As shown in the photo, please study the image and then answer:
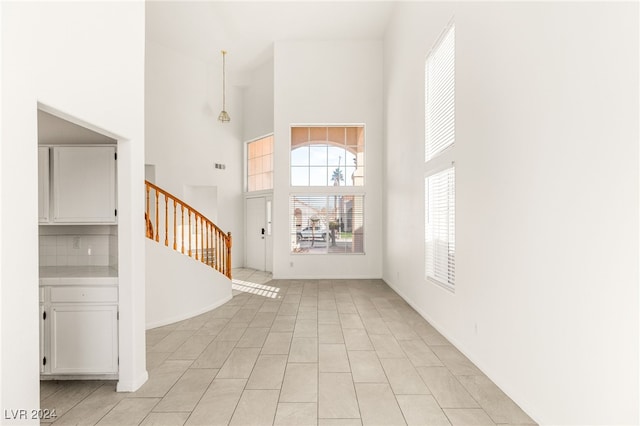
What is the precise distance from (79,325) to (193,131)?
6443mm

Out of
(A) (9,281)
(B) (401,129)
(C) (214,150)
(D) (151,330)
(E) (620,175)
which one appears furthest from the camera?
(C) (214,150)

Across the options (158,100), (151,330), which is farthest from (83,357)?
(158,100)

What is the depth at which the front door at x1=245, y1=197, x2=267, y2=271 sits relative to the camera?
9.35 m

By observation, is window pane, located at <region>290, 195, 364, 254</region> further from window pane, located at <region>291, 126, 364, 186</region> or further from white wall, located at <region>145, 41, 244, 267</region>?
white wall, located at <region>145, 41, 244, 267</region>

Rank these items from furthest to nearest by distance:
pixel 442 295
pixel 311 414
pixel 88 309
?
pixel 442 295, pixel 88 309, pixel 311 414

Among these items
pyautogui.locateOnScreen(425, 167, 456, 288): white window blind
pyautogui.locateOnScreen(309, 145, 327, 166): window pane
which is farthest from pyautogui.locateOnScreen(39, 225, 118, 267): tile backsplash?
pyautogui.locateOnScreen(309, 145, 327, 166): window pane

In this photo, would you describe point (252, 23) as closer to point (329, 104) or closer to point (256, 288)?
point (329, 104)

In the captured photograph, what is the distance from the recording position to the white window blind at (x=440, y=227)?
13.3 feet

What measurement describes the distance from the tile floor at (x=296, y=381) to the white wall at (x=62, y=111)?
39cm

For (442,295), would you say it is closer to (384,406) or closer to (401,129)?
(384,406)

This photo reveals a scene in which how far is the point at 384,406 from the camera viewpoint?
2590 millimetres

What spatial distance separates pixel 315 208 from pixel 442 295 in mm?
4430

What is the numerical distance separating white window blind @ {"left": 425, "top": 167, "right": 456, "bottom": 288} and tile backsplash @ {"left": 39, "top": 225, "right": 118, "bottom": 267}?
145 inches

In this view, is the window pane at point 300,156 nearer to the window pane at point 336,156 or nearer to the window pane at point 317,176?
the window pane at point 317,176
